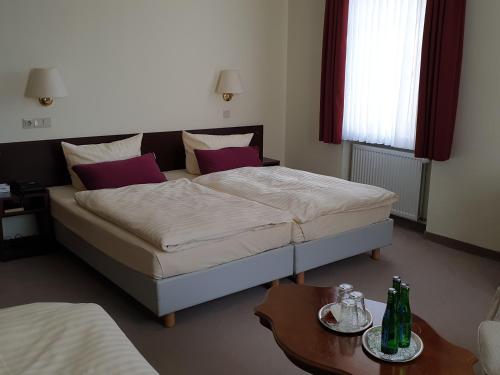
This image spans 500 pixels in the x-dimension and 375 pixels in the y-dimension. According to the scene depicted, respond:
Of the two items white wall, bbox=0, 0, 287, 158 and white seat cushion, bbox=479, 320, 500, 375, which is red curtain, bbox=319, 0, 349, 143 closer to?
white wall, bbox=0, 0, 287, 158

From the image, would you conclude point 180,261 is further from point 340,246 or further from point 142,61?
point 142,61

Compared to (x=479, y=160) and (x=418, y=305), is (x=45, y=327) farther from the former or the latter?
(x=479, y=160)

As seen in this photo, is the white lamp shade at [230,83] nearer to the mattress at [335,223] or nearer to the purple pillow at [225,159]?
the purple pillow at [225,159]

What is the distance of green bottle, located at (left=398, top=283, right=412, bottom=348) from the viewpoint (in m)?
1.86

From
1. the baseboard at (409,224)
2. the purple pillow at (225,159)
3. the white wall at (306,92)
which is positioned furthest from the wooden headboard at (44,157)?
the baseboard at (409,224)

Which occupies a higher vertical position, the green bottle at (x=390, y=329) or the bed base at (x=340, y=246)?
the green bottle at (x=390, y=329)

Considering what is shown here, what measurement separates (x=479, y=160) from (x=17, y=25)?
12.5 feet

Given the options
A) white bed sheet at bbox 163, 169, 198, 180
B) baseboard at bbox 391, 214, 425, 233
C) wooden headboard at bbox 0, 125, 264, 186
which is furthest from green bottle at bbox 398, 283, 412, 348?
wooden headboard at bbox 0, 125, 264, 186

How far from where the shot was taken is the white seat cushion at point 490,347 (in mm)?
1810

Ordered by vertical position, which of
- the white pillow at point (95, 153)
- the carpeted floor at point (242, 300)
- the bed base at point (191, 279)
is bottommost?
the carpeted floor at point (242, 300)

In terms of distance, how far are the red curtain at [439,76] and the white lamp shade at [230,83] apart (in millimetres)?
1807

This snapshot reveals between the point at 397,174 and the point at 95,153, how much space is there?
2729 mm

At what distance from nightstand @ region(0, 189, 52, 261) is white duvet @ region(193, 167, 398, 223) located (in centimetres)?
126

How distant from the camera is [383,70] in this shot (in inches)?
180
